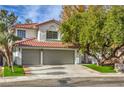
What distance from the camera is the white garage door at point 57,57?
3103 centimetres

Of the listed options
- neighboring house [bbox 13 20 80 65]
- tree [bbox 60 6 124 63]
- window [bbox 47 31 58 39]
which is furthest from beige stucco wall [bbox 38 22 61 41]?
tree [bbox 60 6 124 63]

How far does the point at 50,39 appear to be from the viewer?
105ft

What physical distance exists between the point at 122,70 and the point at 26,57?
33.3 ft

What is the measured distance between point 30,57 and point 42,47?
1.64m

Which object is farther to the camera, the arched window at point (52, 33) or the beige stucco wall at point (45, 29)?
the arched window at point (52, 33)

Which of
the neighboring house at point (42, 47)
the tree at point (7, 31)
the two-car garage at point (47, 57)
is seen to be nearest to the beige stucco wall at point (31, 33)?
the neighboring house at point (42, 47)

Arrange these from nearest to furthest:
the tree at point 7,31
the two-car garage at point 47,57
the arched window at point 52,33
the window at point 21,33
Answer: the tree at point 7,31 < the two-car garage at point 47,57 < the window at point 21,33 < the arched window at point 52,33

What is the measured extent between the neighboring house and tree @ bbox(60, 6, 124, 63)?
2236 millimetres

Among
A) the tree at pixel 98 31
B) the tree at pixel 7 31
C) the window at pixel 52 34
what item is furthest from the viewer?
the window at pixel 52 34

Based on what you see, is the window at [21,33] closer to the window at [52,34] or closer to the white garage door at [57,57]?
the window at [52,34]

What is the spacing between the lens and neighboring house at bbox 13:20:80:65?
1185 inches

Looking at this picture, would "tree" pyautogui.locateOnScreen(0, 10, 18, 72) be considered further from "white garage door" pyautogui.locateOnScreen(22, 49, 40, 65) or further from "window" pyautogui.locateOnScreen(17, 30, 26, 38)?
"window" pyautogui.locateOnScreen(17, 30, 26, 38)

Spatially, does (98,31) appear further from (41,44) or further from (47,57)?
(47,57)

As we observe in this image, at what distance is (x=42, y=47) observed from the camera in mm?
30672
